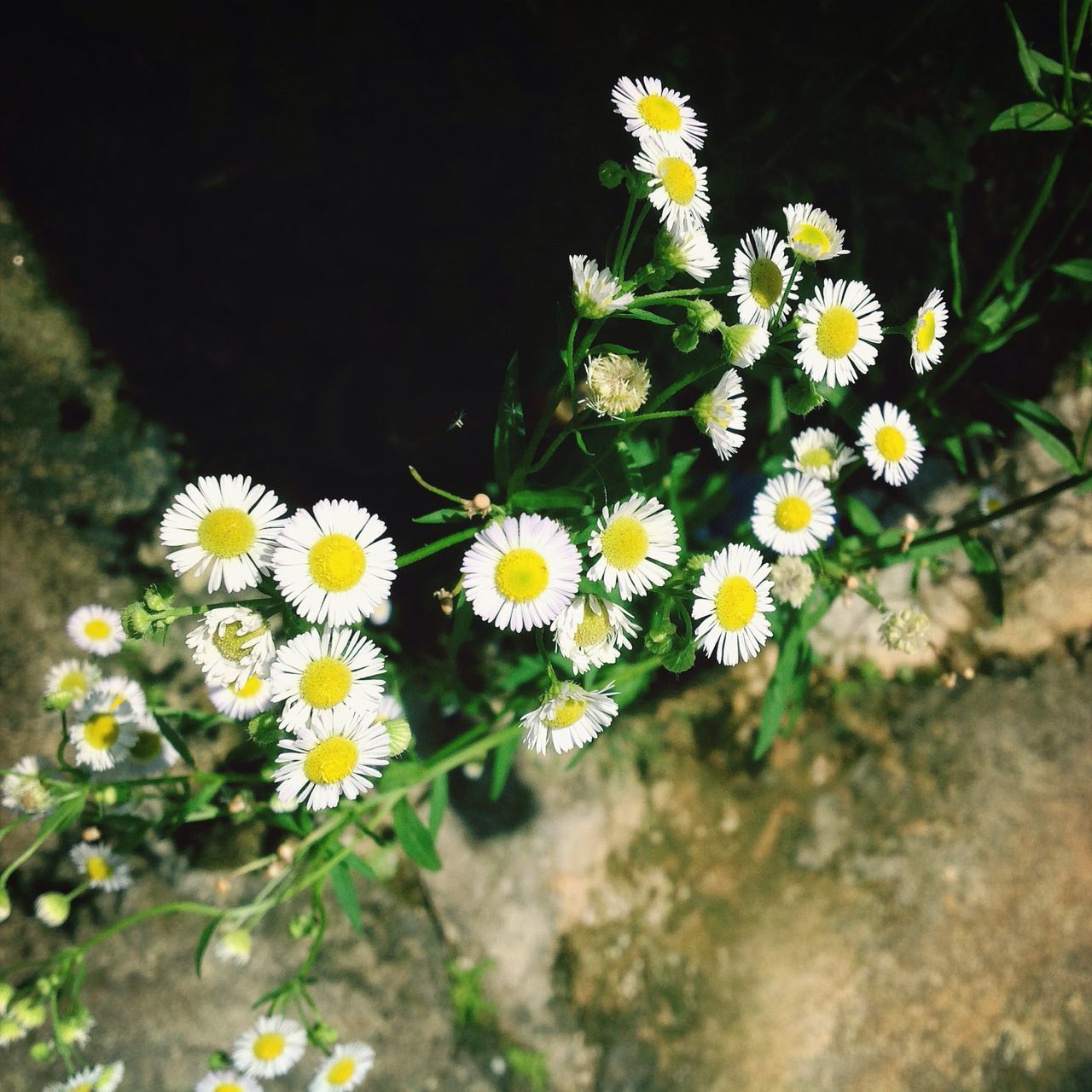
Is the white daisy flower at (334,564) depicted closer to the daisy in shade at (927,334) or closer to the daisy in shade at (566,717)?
the daisy in shade at (566,717)

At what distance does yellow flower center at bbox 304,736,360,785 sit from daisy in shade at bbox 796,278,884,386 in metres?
0.78

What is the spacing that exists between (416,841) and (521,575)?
2.00 feet

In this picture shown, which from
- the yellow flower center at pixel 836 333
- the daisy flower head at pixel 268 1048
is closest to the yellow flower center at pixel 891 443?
the yellow flower center at pixel 836 333

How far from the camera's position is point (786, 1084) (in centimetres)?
192

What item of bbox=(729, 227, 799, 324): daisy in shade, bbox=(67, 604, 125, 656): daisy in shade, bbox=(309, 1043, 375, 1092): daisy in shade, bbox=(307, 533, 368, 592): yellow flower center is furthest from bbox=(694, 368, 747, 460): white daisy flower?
bbox=(309, 1043, 375, 1092): daisy in shade

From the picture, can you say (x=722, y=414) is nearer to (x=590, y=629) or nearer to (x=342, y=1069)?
(x=590, y=629)

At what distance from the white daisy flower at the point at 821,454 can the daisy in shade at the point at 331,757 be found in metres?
0.78

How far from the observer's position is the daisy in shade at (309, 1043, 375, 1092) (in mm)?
1430

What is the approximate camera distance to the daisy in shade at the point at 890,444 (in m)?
1.24

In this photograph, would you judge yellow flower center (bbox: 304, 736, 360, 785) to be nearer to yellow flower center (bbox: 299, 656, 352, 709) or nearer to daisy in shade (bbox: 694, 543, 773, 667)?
yellow flower center (bbox: 299, 656, 352, 709)

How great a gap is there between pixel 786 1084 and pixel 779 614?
1.31 m

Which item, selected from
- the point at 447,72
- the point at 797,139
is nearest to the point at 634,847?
the point at 797,139

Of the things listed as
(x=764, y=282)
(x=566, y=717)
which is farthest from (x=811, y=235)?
(x=566, y=717)

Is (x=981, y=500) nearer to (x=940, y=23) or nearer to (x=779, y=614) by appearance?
(x=779, y=614)
